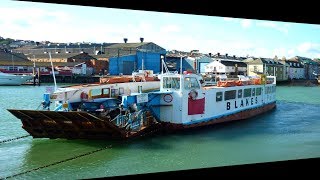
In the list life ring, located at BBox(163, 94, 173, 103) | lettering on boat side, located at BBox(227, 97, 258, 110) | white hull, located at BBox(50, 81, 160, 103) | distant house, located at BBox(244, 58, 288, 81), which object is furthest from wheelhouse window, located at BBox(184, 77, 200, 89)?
distant house, located at BBox(244, 58, 288, 81)

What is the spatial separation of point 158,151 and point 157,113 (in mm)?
1621

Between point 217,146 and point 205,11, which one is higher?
point 205,11

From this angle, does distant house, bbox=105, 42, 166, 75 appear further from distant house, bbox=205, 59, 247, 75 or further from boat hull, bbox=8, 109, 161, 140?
distant house, bbox=205, 59, 247, 75

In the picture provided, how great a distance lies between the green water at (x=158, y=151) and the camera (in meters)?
5.43

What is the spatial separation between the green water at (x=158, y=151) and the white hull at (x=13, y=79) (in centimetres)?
1312

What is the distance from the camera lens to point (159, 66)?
1211 centimetres

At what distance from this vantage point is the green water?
17.8 ft

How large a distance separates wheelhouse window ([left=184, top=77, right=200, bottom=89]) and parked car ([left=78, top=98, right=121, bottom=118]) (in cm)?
158

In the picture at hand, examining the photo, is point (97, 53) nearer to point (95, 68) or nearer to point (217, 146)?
point (95, 68)

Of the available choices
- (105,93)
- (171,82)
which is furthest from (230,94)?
(105,93)

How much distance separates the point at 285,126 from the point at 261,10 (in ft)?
23.0

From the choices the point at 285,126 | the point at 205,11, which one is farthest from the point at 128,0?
the point at 285,126

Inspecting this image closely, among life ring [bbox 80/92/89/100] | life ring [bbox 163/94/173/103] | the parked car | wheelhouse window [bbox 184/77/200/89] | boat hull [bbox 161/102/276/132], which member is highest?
wheelhouse window [bbox 184/77/200/89]

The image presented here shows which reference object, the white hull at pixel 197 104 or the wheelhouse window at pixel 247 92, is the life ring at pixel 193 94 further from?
the wheelhouse window at pixel 247 92
